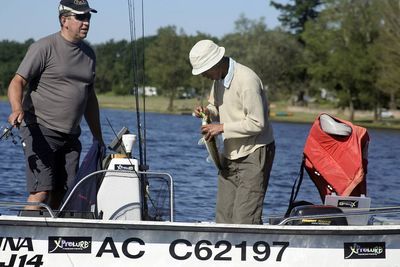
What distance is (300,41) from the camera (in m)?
82.8

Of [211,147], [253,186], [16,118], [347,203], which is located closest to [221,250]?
[253,186]

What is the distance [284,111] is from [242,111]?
210ft

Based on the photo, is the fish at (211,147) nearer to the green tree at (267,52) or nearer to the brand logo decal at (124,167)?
the brand logo decal at (124,167)

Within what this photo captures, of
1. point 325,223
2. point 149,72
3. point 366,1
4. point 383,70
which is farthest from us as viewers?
point 149,72

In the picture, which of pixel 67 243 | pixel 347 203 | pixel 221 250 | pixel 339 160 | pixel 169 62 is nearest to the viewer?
pixel 67 243

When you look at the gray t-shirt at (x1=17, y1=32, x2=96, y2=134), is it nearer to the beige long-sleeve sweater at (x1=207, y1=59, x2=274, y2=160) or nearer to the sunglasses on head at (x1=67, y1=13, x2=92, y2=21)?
the sunglasses on head at (x1=67, y1=13, x2=92, y2=21)

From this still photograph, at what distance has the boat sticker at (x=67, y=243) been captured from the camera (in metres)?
5.58

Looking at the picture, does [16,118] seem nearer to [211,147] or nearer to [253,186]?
[211,147]

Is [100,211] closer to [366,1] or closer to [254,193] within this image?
[254,193]

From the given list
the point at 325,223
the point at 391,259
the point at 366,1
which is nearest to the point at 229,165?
the point at 325,223

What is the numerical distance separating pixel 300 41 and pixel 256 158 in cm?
7757

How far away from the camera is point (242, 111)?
19.7 feet

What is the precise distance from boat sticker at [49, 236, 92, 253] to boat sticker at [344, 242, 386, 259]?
1.57 m

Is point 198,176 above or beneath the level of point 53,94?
beneath
